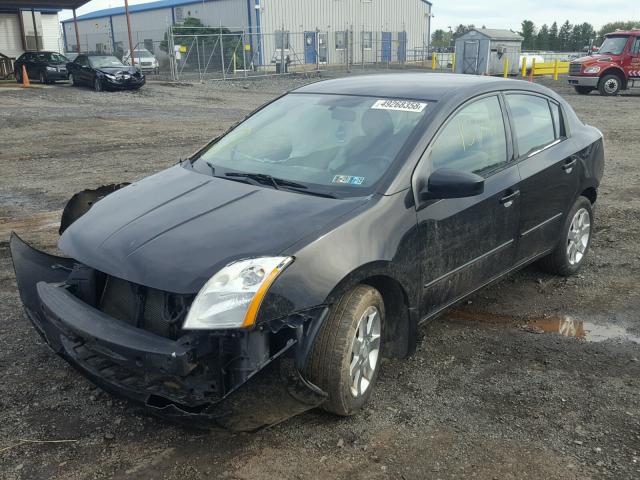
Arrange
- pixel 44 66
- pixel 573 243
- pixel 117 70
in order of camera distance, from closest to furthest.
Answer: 1. pixel 573 243
2. pixel 117 70
3. pixel 44 66

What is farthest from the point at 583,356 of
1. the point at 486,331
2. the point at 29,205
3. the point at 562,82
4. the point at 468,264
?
the point at 562,82

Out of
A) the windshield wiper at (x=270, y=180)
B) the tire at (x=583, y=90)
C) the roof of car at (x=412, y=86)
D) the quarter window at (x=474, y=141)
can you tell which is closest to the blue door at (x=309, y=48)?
the tire at (x=583, y=90)

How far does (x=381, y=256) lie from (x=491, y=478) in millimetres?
1144

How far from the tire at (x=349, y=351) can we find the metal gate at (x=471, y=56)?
3392cm

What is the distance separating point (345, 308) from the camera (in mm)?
3043

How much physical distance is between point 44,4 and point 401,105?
111ft

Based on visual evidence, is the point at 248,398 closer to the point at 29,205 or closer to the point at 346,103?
the point at 346,103

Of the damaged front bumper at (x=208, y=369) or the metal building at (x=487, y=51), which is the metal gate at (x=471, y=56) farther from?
the damaged front bumper at (x=208, y=369)

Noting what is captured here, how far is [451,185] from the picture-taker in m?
3.37

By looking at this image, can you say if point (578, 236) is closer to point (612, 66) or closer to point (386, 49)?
point (612, 66)

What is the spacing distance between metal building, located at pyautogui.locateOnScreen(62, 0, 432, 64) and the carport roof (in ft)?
23.9

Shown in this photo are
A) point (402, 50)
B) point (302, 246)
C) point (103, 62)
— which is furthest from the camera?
point (402, 50)

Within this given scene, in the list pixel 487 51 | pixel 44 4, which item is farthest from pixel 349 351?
pixel 44 4

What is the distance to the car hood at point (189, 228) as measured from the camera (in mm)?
2855
